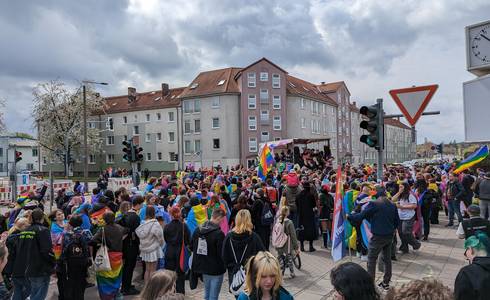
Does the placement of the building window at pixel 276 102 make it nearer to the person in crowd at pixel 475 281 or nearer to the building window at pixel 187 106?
the building window at pixel 187 106

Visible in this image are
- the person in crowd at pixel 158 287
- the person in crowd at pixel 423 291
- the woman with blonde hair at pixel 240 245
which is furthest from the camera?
the woman with blonde hair at pixel 240 245

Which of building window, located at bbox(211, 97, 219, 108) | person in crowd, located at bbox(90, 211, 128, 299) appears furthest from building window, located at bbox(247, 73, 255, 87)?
→ person in crowd, located at bbox(90, 211, 128, 299)

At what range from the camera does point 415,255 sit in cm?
1031

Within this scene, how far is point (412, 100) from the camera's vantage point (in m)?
6.91

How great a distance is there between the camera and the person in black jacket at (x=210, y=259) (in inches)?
238

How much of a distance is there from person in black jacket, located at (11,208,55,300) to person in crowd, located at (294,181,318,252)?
662cm

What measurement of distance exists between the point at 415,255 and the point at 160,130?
5292 centimetres

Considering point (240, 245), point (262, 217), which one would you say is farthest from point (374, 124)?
point (262, 217)

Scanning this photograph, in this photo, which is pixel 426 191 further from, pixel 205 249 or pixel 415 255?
pixel 205 249

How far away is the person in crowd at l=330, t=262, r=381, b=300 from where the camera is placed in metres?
2.72

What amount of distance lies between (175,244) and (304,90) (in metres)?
57.4

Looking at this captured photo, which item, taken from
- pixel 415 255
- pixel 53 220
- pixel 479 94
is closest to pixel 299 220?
pixel 415 255

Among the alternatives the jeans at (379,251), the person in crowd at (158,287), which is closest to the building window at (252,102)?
the jeans at (379,251)

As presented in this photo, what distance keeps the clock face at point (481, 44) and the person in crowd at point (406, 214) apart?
19.9 feet
